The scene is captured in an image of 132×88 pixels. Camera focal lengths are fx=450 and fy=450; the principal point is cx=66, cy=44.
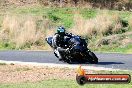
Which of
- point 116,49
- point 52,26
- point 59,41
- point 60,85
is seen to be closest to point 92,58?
point 59,41

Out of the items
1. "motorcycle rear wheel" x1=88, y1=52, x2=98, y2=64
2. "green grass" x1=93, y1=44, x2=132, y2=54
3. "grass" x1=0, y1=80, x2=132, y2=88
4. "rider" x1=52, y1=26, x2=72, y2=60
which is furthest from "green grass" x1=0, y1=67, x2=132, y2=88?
"green grass" x1=93, y1=44, x2=132, y2=54

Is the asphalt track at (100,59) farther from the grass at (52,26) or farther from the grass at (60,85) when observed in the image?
the grass at (60,85)

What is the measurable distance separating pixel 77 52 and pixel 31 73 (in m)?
4.11

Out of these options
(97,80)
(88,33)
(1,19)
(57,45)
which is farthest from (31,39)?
(97,80)

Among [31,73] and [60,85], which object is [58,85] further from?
[31,73]

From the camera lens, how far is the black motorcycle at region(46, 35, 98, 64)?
801 inches

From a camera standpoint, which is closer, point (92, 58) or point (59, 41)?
point (92, 58)

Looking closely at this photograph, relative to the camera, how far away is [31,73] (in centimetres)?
1681

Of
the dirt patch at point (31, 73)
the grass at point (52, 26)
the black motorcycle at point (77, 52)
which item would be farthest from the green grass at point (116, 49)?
the dirt patch at point (31, 73)

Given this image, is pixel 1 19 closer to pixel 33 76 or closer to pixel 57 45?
pixel 57 45

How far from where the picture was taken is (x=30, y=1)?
4588 centimetres

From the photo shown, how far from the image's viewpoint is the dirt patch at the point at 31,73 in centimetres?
1514

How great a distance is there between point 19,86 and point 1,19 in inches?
974

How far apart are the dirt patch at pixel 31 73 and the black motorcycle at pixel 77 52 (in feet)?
6.81
